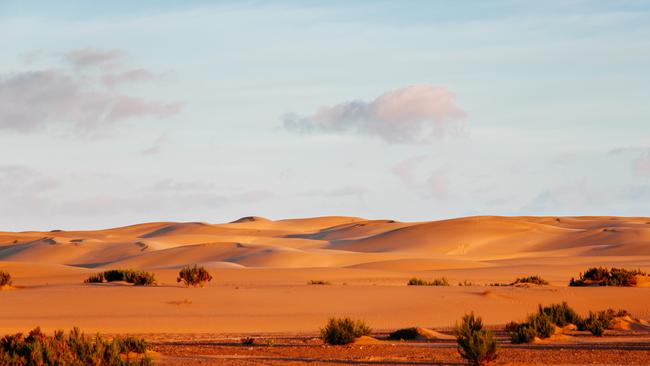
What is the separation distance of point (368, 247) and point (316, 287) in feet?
167

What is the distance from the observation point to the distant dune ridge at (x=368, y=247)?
204 ft

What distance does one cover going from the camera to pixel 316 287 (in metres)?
31.5

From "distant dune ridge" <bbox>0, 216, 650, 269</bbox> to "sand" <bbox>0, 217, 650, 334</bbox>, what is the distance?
0.14 m

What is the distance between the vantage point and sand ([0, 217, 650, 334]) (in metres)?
25.7

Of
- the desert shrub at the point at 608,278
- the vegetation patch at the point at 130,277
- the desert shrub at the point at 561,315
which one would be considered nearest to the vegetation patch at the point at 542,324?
the desert shrub at the point at 561,315

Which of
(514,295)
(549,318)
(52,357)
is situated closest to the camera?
(52,357)

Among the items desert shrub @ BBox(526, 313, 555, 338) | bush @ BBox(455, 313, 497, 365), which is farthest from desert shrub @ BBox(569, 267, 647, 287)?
bush @ BBox(455, 313, 497, 365)

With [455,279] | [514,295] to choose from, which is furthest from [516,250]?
[514,295]

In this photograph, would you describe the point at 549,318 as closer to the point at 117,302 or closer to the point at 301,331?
the point at 301,331

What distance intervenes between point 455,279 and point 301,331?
64.3 ft

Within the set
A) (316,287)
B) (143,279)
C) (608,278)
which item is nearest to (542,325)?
(316,287)

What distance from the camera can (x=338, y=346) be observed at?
19.0 m

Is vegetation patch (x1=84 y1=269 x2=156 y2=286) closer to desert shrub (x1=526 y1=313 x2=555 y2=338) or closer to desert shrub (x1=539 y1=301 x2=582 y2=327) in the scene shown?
desert shrub (x1=539 y1=301 x2=582 y2=327)

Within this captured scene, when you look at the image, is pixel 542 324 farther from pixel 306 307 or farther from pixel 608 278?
pixel 608 278
